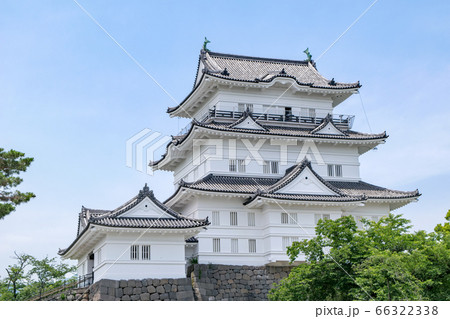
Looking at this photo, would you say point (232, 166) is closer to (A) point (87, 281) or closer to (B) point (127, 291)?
(A) point (87, 281)

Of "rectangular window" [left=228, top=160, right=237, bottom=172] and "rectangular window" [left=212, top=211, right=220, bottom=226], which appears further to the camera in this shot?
"rectangular window" [left=228, top=160, right=237, bottom=172]

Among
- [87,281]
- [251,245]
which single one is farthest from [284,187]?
[87,281]

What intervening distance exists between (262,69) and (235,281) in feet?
50.9

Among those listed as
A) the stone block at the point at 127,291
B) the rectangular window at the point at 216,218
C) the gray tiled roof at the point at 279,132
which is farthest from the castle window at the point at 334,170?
the stone block at the point at 127,291

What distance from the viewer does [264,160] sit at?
120ft

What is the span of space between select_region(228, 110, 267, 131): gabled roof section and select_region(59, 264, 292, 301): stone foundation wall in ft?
27.4

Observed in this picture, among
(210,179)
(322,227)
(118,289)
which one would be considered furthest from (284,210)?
(118,289)

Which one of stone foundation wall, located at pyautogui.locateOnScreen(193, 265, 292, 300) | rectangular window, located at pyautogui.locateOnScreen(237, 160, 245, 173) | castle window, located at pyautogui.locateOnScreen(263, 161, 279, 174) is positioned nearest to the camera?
stone foundation wall, located at pyautogui.locateOnScreen(193, 265, 292, 300)

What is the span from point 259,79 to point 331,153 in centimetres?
648

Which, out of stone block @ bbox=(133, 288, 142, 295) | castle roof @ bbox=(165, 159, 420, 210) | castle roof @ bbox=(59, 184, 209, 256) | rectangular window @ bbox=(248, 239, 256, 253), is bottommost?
stone block @ bbox=(133, 288, 142, 295)

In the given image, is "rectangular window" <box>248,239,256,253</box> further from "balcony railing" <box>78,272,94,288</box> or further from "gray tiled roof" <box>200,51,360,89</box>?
"gray tiled roof" <box>200,51,360,89</box>

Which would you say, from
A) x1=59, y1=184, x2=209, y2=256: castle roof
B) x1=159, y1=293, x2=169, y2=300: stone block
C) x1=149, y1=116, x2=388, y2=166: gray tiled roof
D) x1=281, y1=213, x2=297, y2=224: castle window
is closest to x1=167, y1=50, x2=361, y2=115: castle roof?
x1=149, y1=116, x2=388, y2=166: gray tiled roof

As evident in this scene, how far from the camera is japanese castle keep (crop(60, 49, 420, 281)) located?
95.0ft

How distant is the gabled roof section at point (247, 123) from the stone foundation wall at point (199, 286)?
8356 mm
